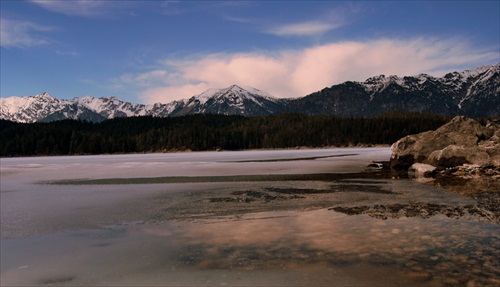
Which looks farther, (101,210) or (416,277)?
(101,210)

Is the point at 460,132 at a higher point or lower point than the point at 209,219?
higher

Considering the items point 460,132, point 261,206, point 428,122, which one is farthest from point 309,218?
point 428,122

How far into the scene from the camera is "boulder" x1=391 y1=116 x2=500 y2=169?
101 ft

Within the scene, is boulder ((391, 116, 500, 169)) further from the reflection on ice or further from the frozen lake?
the reflection on ice

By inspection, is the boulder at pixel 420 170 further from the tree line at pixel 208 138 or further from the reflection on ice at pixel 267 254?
the tree line at pixel 208 138

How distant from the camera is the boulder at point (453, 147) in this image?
30.6 meters

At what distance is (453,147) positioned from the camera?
106 feet

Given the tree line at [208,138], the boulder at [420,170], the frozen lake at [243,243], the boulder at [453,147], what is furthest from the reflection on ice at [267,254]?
the tree line at [208,138]

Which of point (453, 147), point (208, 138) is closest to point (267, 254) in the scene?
point (453, 147)

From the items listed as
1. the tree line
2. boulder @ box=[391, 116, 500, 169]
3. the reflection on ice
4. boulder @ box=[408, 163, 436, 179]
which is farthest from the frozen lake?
the tree line

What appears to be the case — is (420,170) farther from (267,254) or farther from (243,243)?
(267,254)

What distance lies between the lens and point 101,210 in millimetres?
16875

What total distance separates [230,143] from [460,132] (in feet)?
513

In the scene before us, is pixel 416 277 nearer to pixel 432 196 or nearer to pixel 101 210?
pixel 432 196
